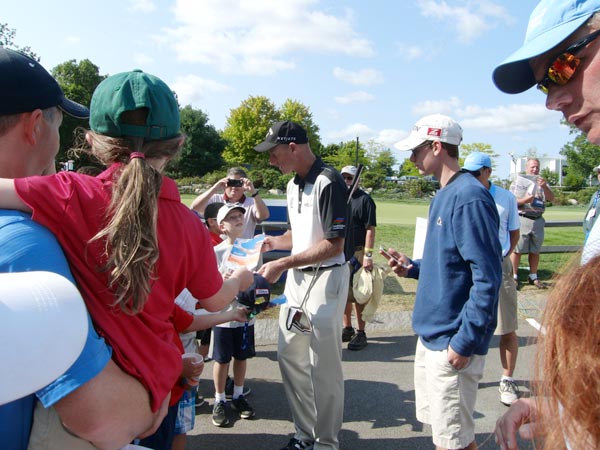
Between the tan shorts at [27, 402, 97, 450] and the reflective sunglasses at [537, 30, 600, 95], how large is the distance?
1.74 metres

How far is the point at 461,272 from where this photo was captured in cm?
258

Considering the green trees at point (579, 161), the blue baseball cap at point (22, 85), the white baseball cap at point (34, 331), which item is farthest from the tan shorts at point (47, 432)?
the green trees at point (579, 161)

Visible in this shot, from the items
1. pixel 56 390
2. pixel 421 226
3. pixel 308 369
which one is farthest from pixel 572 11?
pixel 421 226

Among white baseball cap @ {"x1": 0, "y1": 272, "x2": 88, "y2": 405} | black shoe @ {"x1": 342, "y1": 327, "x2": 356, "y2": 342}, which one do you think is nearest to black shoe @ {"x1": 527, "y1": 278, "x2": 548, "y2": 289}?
black shoe @ {"x1": 342, "y1": 327, "x2": 356, "y2": 342}

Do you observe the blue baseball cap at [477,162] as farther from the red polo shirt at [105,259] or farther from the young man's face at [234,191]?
the red polo shirt at [105,259]

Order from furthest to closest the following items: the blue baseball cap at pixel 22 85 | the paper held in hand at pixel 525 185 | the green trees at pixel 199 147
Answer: the green trees at pixel 199 147
the paper held in hand at pixel 525 185
the blue baseball cap at pixel 22 85

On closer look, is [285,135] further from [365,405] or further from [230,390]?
[365,405]

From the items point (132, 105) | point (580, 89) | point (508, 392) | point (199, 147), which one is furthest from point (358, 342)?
point (199, 147)

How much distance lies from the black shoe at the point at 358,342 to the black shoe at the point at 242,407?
1966 millimetres

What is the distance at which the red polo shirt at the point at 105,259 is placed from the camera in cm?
118

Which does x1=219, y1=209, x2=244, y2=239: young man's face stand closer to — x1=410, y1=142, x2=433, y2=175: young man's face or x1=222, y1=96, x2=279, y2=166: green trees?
x1=410, y1=142, x2=433, y2=175: young man's face

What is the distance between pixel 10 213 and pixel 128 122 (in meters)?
0.50

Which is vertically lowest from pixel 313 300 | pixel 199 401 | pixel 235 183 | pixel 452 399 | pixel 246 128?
pixel 199 401

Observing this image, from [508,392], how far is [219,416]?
2.73 metres
